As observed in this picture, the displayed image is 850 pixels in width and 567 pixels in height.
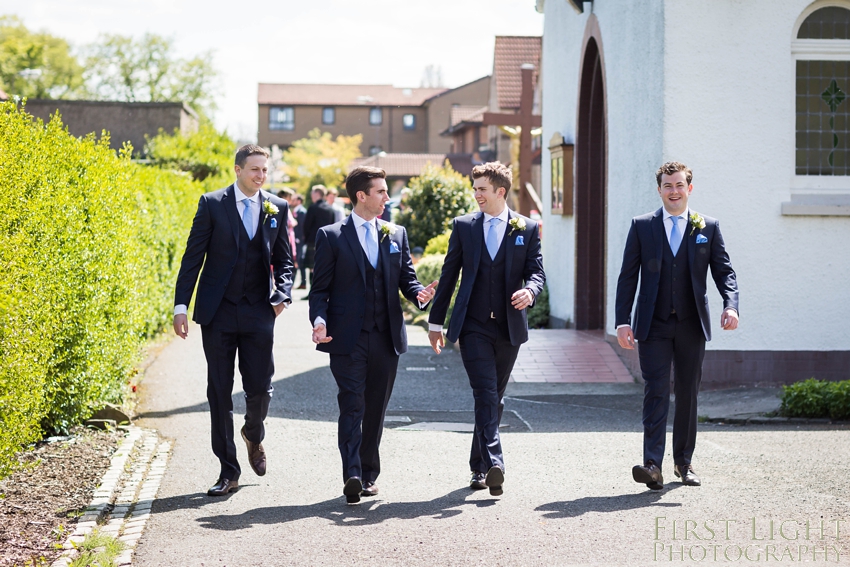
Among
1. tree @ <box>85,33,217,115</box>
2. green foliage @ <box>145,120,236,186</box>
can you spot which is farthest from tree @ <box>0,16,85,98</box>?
green foliage @ <box>145,120,236,186</box>

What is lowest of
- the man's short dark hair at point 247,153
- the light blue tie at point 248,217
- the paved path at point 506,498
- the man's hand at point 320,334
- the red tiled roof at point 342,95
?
the paved path at point 506,498

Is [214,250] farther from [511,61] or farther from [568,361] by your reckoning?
[511,61]

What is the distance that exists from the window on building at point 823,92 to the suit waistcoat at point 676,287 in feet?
16.3

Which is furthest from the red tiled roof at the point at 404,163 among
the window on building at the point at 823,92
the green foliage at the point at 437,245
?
the window on building at the point at 823,92

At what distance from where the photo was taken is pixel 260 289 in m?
6.75

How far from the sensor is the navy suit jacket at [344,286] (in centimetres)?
646

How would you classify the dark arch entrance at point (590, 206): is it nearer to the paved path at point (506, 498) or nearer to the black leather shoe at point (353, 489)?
the paved path at point (506, 498)

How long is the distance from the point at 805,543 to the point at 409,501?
221 cm

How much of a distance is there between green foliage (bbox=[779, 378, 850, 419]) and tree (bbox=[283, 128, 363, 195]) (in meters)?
70.7

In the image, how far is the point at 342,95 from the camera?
98.9 meters

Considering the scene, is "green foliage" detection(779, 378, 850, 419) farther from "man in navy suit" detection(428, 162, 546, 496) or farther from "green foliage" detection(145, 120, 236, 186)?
"green foliage" detection(145, 120, 236, 186)

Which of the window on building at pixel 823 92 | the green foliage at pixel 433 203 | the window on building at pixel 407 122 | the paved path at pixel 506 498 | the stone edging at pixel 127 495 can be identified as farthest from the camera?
the window on building at pixel 407 122

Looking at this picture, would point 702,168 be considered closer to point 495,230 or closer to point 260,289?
point 495,230

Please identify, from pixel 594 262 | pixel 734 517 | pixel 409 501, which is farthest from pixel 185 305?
pixel 594 262
